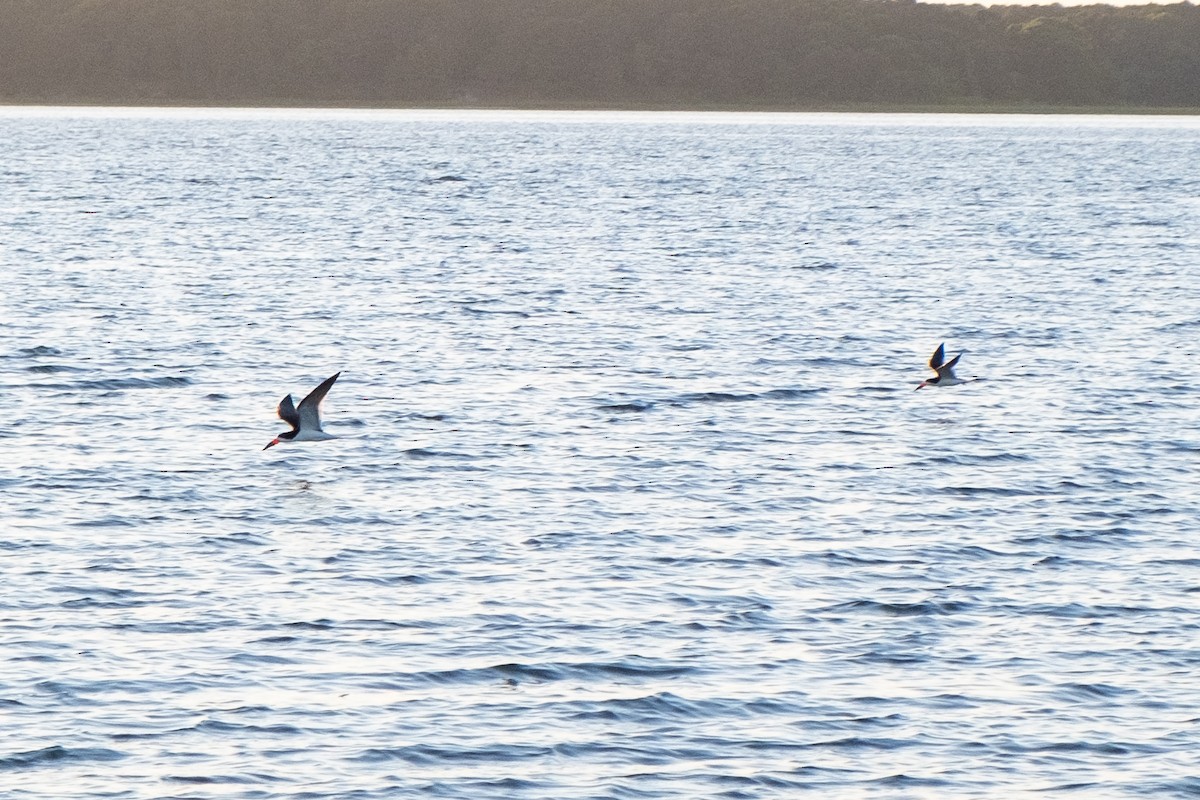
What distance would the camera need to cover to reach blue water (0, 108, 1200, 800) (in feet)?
53.1

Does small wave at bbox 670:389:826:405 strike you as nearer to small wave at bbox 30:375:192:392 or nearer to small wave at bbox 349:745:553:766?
small wave at bbox 30:375:192:392

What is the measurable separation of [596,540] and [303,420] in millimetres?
5960

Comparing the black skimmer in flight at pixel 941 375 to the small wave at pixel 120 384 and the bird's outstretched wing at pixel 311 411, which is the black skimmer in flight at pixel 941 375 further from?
the small wave at pixel 120 384

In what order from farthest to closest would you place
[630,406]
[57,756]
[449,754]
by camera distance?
1. [630,406]
2. [449,754]
3. [57,756]

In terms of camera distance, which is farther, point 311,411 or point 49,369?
point 49,369

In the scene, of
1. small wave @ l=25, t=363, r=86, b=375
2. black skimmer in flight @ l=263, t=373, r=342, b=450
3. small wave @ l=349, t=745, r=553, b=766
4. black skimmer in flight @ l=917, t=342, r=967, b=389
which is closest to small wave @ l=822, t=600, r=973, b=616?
small wave @ l=349, t=745, r=553, b=766

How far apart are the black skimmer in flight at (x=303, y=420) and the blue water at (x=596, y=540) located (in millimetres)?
648

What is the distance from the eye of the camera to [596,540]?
77.2 feet

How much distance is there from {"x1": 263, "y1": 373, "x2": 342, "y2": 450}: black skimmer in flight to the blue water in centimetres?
65

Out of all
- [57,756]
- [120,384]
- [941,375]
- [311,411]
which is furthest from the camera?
[120,384]

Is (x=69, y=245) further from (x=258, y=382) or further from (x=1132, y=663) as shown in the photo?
(x=1132, y=663)

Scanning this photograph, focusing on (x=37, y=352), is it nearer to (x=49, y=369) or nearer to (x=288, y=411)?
(x=49, y=369)

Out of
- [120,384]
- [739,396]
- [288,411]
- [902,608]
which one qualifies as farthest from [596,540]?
[120,384]

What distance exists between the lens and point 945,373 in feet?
114
